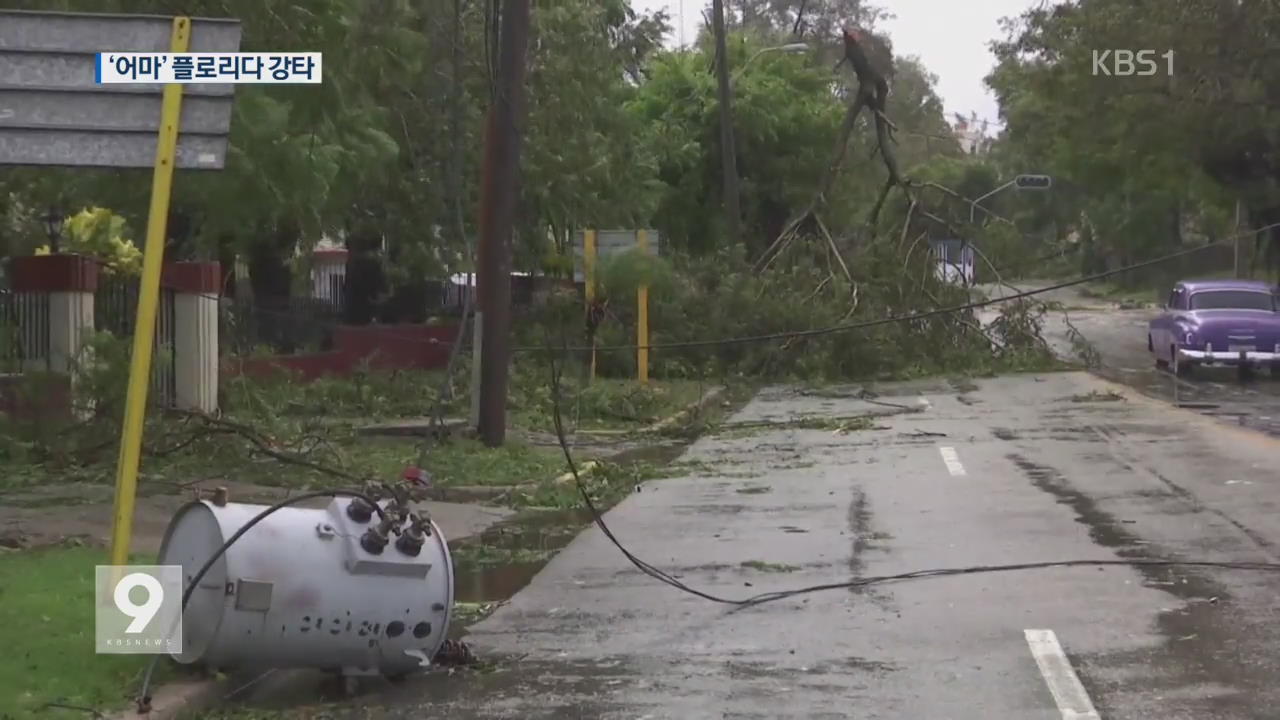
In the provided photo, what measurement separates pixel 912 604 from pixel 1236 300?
22.5 metres

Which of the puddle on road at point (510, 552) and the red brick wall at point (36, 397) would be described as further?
the red brick wall at point (36, 397)

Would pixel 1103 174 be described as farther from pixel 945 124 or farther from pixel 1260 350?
pixel 945 124

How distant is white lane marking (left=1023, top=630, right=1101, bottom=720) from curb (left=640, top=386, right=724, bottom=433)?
13.8 m

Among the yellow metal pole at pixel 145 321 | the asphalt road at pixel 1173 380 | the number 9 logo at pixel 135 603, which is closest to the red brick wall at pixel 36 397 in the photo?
the number 9 logo at pixel 135 603

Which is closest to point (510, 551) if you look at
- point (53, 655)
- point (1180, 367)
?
point (53, 655)

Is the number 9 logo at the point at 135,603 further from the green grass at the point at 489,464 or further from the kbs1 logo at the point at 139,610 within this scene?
the green grass at the point at 489,464

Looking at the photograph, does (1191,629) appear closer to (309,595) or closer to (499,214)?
(309,595)

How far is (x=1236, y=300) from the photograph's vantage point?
29.7 metres

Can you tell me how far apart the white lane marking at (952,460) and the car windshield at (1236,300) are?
13482 mm

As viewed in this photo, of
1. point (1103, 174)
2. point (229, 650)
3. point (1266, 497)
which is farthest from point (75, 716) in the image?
point (1103, 174)

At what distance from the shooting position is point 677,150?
42.1 m

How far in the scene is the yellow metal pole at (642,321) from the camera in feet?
86.0

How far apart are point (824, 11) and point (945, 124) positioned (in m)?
38.4

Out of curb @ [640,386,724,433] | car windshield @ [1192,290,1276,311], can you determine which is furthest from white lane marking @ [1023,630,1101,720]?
car windshield @ [1192,290,1276,311]
